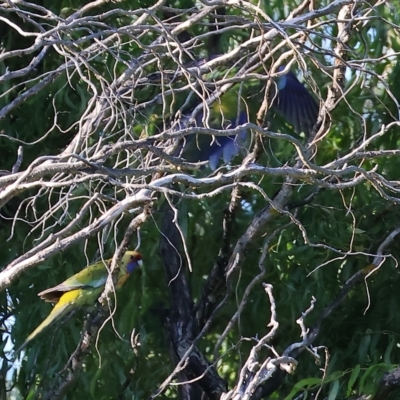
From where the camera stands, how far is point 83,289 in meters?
2.58

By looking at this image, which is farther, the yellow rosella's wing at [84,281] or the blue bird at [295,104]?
the blue bird at [295,104]

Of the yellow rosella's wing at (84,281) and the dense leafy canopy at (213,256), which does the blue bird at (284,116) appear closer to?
the dense leafy canopy at (213,256)

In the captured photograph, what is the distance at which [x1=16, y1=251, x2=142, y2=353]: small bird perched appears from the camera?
2.56m

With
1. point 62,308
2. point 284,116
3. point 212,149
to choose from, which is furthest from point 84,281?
point 284,116

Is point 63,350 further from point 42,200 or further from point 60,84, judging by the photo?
point 60,84

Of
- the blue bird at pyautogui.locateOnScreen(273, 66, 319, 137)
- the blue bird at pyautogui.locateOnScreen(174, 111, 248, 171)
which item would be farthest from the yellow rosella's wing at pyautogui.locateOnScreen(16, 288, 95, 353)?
the blue bird at pyautogui.locateOnScreen(273, 66, 319, 137)

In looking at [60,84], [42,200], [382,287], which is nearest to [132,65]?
[60,84]

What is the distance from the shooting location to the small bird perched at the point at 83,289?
2564mm

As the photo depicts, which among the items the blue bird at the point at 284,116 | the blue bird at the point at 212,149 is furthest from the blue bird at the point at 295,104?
the blue bird at the point at 212,149

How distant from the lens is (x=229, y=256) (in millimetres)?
2729

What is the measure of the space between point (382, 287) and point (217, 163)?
711mm

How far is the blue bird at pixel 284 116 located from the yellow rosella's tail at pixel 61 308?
2.27 ft

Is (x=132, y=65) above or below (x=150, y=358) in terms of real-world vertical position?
above

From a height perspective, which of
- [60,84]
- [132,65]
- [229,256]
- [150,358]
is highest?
[132,65]
